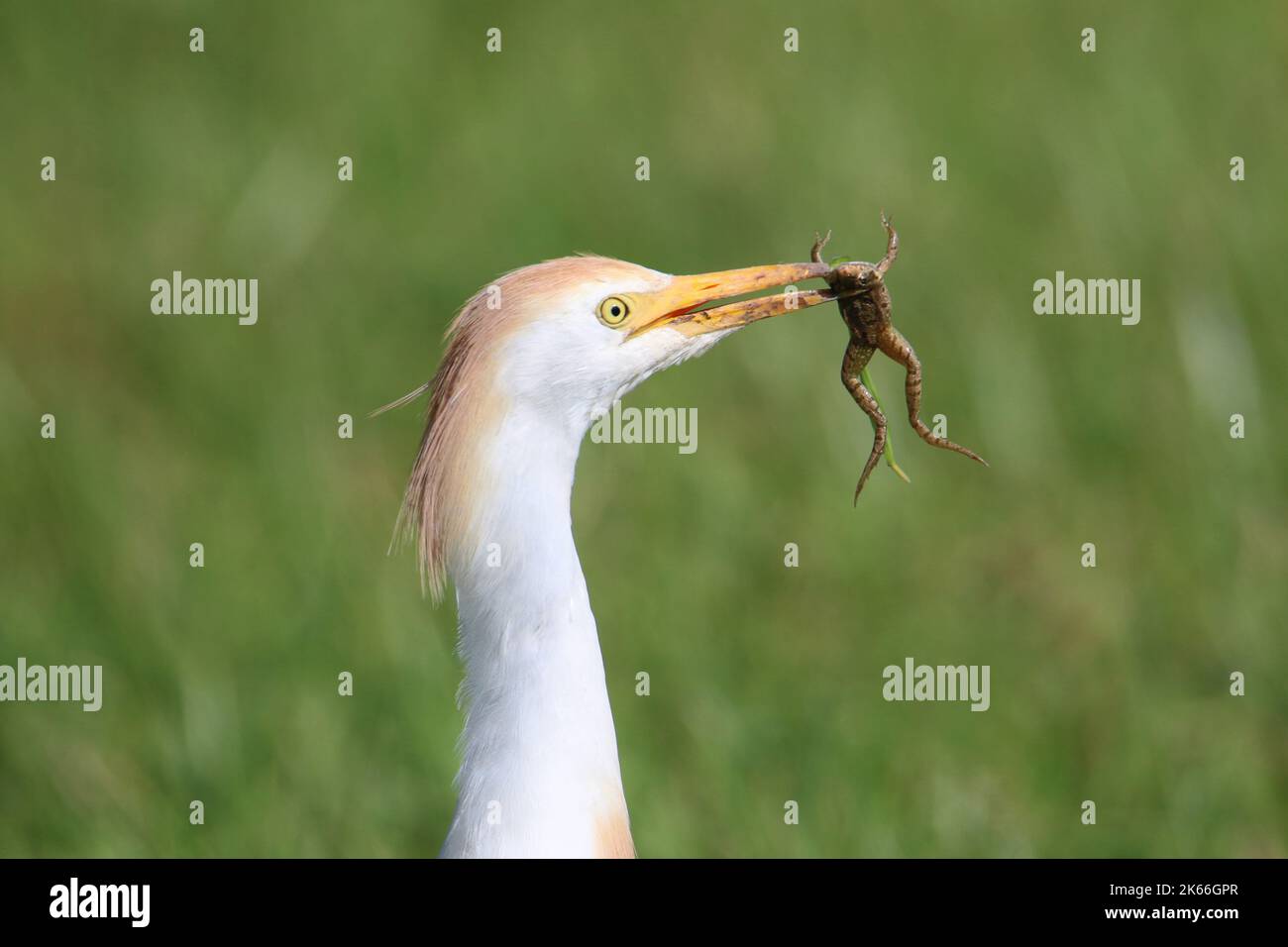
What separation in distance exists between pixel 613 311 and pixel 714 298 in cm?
27

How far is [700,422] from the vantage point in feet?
29.5

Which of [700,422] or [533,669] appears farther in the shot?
[700,422]

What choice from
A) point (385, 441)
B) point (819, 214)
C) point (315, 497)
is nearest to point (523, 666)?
point (315, 497)

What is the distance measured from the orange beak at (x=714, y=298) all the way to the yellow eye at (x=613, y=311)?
2 cm

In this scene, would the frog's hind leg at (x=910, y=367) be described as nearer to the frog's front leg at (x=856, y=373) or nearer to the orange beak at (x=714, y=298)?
the frog's front leg at (x=856, y=373)

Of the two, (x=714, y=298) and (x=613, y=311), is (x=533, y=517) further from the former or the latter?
(x=714, y=298)

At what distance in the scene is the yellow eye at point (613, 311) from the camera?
4.23 metres

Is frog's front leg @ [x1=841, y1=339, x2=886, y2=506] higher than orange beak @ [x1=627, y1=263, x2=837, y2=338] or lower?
lower

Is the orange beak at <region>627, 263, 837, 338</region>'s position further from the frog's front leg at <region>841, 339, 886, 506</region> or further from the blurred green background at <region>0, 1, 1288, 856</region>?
the blurred green background at <region>0, 1, 1288, 856</region>

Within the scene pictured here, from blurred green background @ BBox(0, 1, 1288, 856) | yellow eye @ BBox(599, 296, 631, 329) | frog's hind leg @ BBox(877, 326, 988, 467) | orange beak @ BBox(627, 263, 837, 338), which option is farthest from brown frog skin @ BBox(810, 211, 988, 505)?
blurred green background @ BBox(0, 1, 1288, 856)

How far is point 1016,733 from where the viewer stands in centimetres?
720

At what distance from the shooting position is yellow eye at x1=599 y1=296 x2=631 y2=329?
13.9 ft

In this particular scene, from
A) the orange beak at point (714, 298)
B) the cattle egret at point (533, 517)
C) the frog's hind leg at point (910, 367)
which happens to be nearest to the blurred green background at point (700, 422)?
the frog's hind leg at point (910, 367)

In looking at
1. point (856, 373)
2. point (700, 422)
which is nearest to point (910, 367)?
point (856, 373)
